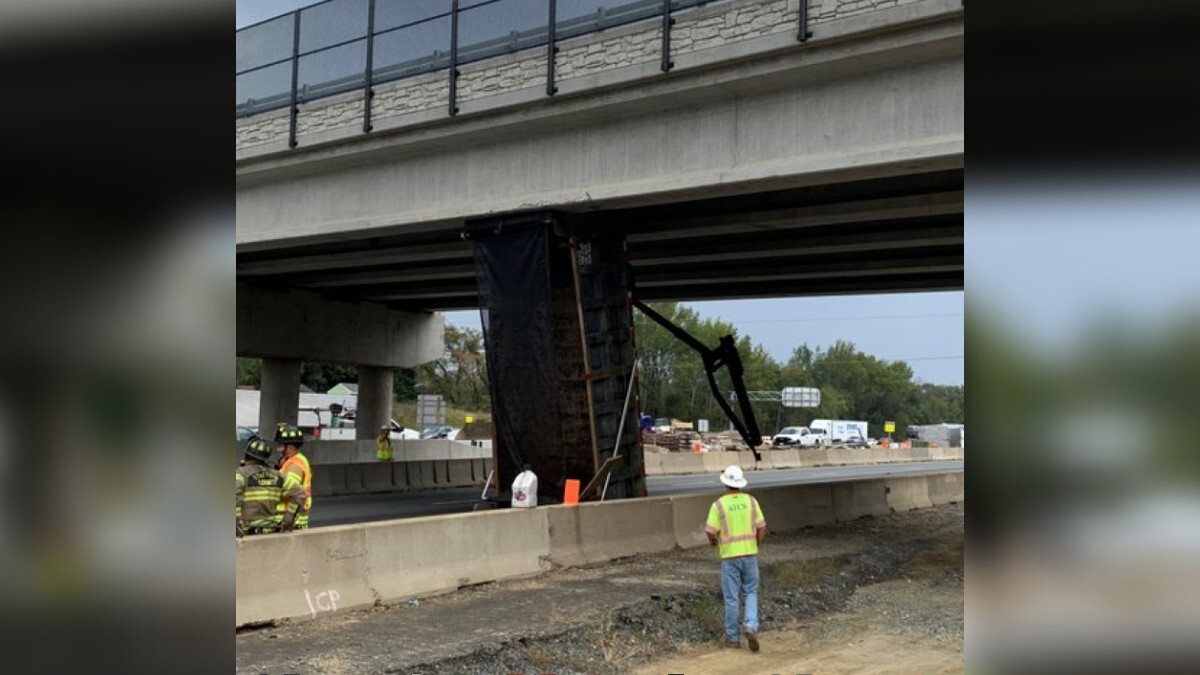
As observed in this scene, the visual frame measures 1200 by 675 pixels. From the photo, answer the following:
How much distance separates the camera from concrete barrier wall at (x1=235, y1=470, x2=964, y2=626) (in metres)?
9.25

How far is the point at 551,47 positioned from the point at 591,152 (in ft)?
6.20

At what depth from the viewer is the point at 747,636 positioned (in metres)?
9.27

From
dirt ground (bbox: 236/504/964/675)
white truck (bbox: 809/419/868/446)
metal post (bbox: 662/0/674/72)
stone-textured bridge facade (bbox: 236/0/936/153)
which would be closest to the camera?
dirt ground (bbox: 236/504/964/675)

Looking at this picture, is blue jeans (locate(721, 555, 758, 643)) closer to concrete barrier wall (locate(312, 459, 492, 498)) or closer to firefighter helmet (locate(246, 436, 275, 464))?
firefighter helmet (locate(246, 436, 275, 464))

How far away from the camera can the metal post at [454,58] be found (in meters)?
17.4

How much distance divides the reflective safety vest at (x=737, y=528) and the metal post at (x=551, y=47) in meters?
9.03

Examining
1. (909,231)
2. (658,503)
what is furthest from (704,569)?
(909,231)

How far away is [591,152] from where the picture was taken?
54.1 ft

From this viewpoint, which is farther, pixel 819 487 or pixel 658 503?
pixel 819 487

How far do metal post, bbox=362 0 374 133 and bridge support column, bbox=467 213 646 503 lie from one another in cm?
298

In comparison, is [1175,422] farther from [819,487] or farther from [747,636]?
[819,487]

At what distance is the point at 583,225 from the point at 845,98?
245 inches

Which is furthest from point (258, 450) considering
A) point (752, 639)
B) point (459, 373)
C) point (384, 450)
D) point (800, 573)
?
point (459, 373)

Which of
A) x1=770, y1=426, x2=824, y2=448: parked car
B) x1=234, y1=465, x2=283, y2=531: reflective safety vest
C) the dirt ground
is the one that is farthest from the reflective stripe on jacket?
x1=770, y1=426, x2=824, y2=448: parked car
